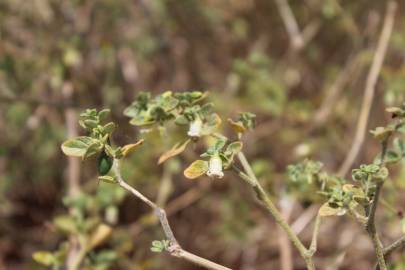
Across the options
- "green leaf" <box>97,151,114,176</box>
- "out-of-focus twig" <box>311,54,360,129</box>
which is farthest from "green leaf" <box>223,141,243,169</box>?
"out-of-focus twig" <box>311,54,360,129</box>

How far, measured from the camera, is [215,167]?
940 mm

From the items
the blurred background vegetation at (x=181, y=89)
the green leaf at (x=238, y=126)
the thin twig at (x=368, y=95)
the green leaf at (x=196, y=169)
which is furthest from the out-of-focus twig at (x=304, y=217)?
the green leaf at (x=196, y=169)

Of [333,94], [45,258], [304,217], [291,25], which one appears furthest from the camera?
[291,25]

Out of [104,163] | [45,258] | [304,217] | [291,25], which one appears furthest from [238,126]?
[291,25]

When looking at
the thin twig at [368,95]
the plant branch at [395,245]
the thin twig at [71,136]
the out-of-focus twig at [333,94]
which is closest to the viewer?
the plant branch at [395,245]

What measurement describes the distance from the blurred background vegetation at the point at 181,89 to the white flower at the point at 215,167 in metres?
0.67

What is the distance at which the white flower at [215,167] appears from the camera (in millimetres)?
930

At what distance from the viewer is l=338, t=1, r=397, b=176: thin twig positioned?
1.65 metres

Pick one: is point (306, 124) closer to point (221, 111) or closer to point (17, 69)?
point (221, 111)

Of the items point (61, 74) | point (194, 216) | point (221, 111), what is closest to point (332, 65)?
point (221, 111)

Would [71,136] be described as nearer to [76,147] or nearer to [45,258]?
[45,258]

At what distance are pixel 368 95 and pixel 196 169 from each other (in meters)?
0.92

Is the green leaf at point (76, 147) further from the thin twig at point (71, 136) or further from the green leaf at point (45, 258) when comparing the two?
the thin twig at point (71, 136)

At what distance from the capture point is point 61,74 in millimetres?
1885
